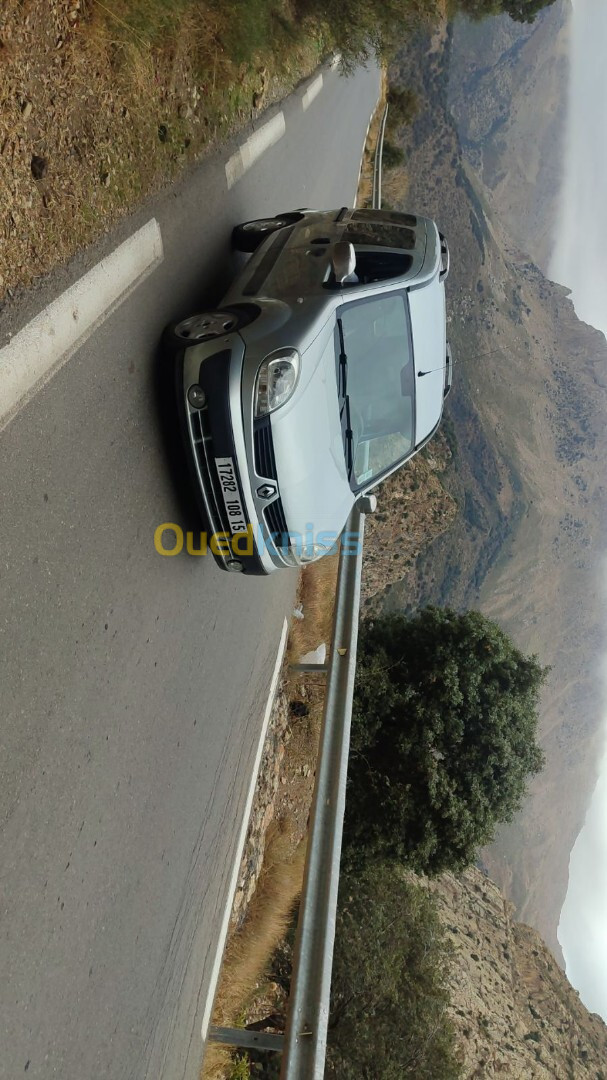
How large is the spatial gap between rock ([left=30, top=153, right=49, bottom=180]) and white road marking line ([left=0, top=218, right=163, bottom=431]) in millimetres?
664

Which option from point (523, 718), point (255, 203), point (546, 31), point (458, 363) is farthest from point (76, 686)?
point (546, 31)

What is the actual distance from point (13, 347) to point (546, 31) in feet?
542

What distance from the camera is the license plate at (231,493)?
554cm

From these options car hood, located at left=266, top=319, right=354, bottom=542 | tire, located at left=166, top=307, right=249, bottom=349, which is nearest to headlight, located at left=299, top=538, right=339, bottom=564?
car hood, located at left=266, top=319, right=354, bottom=542

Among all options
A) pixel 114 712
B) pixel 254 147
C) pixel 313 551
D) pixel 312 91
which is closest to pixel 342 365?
pixel 313 551

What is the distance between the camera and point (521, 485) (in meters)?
67.6

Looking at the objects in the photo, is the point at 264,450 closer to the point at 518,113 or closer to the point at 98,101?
the point at 98,101

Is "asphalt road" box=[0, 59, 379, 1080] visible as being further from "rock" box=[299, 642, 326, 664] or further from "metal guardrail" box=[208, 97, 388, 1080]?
"rock" box=[299, 642, 326, 664]

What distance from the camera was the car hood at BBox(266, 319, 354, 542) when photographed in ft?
18.2

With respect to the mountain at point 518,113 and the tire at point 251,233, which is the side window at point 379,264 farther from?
the mountain at point 518,113

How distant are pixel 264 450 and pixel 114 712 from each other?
2.21 m

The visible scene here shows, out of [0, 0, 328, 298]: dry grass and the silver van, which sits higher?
[0, 0, 328, 298]: dry grass

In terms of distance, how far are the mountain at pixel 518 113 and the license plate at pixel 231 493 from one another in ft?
324

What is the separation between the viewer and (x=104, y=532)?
504 centimetres
